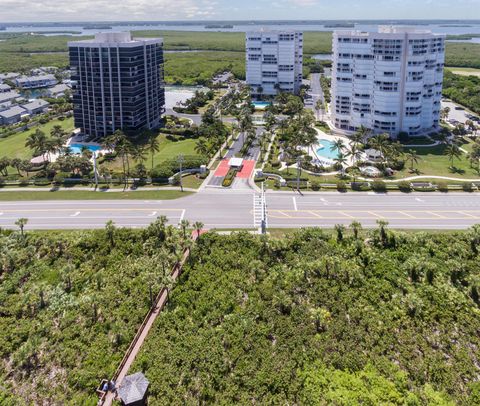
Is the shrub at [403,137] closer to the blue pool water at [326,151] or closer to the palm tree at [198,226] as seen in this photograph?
the blue pool water at [326,151]

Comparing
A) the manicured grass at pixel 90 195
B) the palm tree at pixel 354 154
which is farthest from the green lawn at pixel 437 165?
the manicured grass at pixel 90 195

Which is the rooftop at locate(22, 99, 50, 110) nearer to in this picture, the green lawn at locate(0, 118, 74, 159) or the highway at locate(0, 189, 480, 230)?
the green lawn at locate(0, 118, 74, 159)

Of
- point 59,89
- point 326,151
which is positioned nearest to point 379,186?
point 326,151

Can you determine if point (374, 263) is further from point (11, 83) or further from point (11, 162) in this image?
point (11, 83)

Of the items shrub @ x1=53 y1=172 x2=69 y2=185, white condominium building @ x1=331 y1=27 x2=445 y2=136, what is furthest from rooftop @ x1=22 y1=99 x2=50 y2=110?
white condominium building @ x1=331 y1=27 x2=445 y2=136

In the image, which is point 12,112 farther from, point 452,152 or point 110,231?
point 452,152

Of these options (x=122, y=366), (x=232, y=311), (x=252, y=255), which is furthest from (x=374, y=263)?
(x=122, y=366)

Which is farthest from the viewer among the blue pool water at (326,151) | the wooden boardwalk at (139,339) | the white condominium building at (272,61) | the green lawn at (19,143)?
the white condominium building at (272,61)
